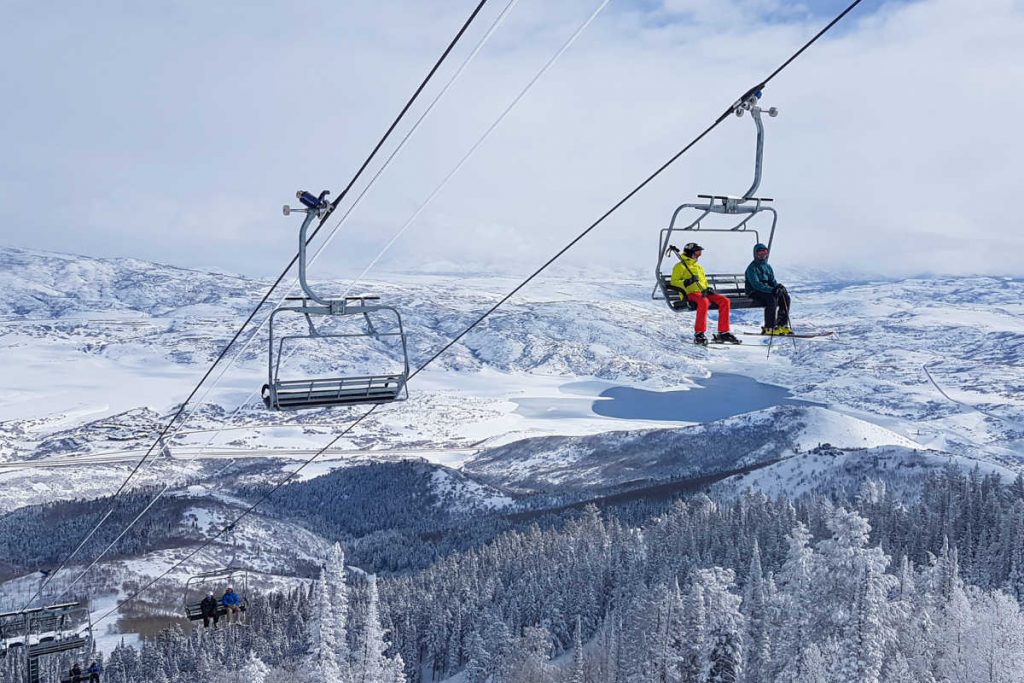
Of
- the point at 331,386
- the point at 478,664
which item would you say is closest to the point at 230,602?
the point at 331,386

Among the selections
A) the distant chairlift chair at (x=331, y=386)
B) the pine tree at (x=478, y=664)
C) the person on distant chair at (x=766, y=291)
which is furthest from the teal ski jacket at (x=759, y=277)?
the pine tree at (x=478, y=664)

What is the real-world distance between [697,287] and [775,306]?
1626 mm

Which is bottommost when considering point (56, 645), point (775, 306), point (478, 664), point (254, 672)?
point (478, 664)

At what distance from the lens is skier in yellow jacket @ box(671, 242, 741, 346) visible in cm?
1758

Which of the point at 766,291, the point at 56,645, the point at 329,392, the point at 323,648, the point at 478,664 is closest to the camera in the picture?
the point at 329,392

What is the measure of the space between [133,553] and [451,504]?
54464 mm

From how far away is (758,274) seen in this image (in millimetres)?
18281

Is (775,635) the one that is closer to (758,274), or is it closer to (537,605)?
(537,605)

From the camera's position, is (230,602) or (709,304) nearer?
(709,304)

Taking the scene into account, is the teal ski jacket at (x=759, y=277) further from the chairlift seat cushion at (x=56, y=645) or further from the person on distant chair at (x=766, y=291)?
the chairlift seat cushion at (x=56, y=645)

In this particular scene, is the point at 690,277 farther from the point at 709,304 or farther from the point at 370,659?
the point at 370,659

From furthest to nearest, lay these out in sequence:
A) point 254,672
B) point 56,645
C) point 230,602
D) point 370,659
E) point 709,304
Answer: point 370,659
point 254,672
point 56,645
point 230,602
point 709,304

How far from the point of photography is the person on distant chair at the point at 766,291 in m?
18.0

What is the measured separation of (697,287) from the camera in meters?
17.9
